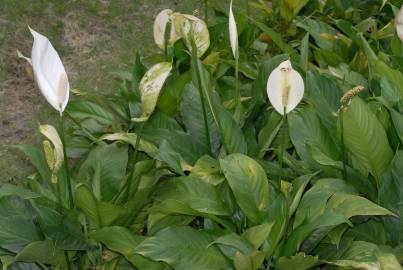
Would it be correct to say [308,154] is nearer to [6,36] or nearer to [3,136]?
[3,136]

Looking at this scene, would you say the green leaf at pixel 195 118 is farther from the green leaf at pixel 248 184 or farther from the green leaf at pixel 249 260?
the green leaf at pixel 249 260

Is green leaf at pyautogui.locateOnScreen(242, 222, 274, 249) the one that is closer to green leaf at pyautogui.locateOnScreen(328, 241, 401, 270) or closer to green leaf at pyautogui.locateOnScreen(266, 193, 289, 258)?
green leaf at pyautogui.locateOnScreen(266, 193, 289, 258)

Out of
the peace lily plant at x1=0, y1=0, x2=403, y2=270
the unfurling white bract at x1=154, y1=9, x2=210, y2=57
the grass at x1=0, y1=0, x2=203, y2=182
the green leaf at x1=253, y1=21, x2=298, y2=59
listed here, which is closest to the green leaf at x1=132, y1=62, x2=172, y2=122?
the peace lily plant at x1=0, y1=0, x2=403, y2=270

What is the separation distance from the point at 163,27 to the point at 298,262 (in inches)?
45.2

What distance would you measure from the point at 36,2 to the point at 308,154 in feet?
7.94

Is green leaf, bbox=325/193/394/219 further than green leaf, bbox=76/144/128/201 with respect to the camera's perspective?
No

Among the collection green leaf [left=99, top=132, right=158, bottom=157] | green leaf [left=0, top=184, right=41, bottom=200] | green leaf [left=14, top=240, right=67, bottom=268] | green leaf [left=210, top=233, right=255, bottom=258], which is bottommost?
green leaf [left=14, top=240, right=67, bottom=268]

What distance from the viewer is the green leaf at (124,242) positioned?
2.02m

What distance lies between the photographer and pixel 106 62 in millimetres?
3672

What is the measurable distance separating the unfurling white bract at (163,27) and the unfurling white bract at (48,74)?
888 millimetres

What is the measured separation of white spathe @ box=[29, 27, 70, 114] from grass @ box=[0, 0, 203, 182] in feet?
4.35

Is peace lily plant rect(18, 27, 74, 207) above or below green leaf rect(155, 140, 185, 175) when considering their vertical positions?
above

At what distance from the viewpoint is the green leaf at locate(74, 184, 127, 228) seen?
2.02m

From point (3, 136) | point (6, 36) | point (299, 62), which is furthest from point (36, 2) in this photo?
point (299, 62)
